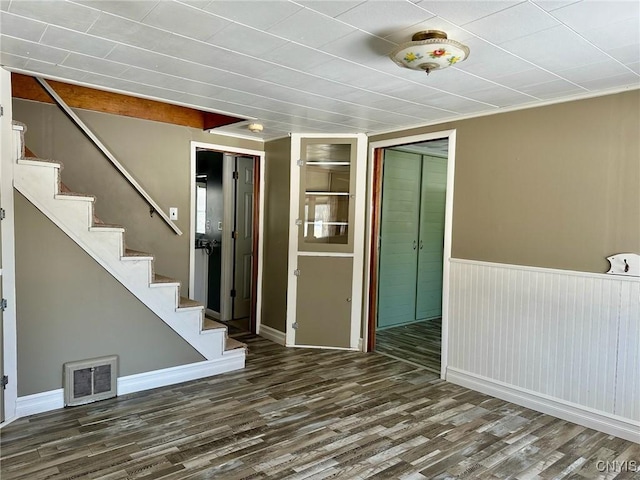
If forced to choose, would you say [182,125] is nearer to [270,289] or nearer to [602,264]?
[270,289]

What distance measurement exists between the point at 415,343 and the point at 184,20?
160 inches

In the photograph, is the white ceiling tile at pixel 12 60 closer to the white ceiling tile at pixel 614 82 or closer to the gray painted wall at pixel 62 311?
the gray painted wall at pixel 62 311

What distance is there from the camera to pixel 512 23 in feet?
6.55

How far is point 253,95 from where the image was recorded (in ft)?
10.6

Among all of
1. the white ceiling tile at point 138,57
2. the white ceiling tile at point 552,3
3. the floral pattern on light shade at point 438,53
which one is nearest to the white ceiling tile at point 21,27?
the white ceiling tile at point 138,57

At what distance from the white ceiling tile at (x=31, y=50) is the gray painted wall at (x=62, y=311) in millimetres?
902

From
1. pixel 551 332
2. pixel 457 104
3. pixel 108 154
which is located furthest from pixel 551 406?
pixel 108 154

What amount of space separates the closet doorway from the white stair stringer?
2094mm

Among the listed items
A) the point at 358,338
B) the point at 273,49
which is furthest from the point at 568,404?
the point at 273,49

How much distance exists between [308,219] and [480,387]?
2350mm

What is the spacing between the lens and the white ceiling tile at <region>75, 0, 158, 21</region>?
1.90 metres

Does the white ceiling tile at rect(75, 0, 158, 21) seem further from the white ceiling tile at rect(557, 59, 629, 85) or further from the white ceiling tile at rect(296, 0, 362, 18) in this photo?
the white ceiling tile at rect(557, 59, 629, 85)

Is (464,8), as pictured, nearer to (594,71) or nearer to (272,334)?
(594,71)

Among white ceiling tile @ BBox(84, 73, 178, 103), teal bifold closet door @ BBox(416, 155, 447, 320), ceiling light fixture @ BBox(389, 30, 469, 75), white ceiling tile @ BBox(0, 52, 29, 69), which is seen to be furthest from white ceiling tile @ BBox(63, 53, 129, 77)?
teal bifold closet door @ BBox(416, 155, 447, 320)
